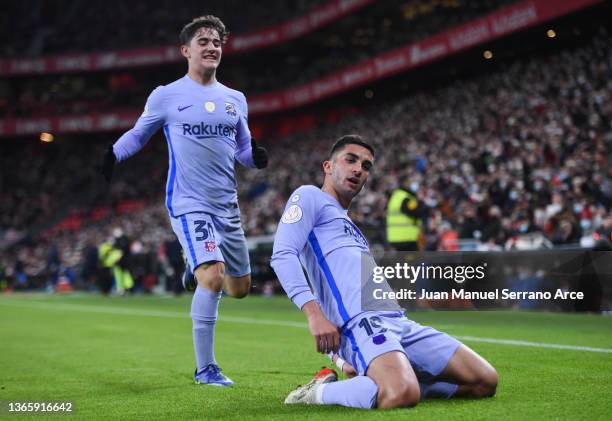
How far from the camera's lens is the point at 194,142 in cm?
619

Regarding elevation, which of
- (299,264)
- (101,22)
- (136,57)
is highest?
(101,22)

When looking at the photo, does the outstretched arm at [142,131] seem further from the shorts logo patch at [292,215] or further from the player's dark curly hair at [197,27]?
the shorts logo patch at [292,215]

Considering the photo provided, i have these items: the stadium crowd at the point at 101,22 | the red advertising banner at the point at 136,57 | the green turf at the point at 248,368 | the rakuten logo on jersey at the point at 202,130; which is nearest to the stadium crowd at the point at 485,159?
the green turf at the point at 248,368

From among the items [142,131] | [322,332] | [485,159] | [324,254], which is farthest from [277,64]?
[322,332]

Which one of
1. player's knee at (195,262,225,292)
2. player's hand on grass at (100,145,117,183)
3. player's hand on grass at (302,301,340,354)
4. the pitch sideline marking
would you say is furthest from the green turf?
player's hand on grass at (100,145,117,183)

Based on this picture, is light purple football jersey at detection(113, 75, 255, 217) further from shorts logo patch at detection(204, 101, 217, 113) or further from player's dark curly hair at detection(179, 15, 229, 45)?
player's dark curly hair at detection(179, 15, 229, 45)

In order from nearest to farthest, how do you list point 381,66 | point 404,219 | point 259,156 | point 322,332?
1. point 322,332
2. point 259,156
3. point 404,219
4. point 381,66

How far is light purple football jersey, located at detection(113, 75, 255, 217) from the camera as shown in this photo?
243 inches

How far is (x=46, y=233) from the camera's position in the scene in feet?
151

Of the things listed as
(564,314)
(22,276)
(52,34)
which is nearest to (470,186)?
(564,314)

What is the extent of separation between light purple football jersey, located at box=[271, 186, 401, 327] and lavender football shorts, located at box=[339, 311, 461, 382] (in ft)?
0.25

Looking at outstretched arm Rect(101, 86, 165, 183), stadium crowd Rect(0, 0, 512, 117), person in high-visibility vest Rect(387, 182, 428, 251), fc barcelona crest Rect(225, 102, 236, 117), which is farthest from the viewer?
stadium crowd Rect(0, 0, 512, 117)

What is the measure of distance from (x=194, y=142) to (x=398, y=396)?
261cm

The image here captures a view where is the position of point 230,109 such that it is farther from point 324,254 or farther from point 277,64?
point 277,64
